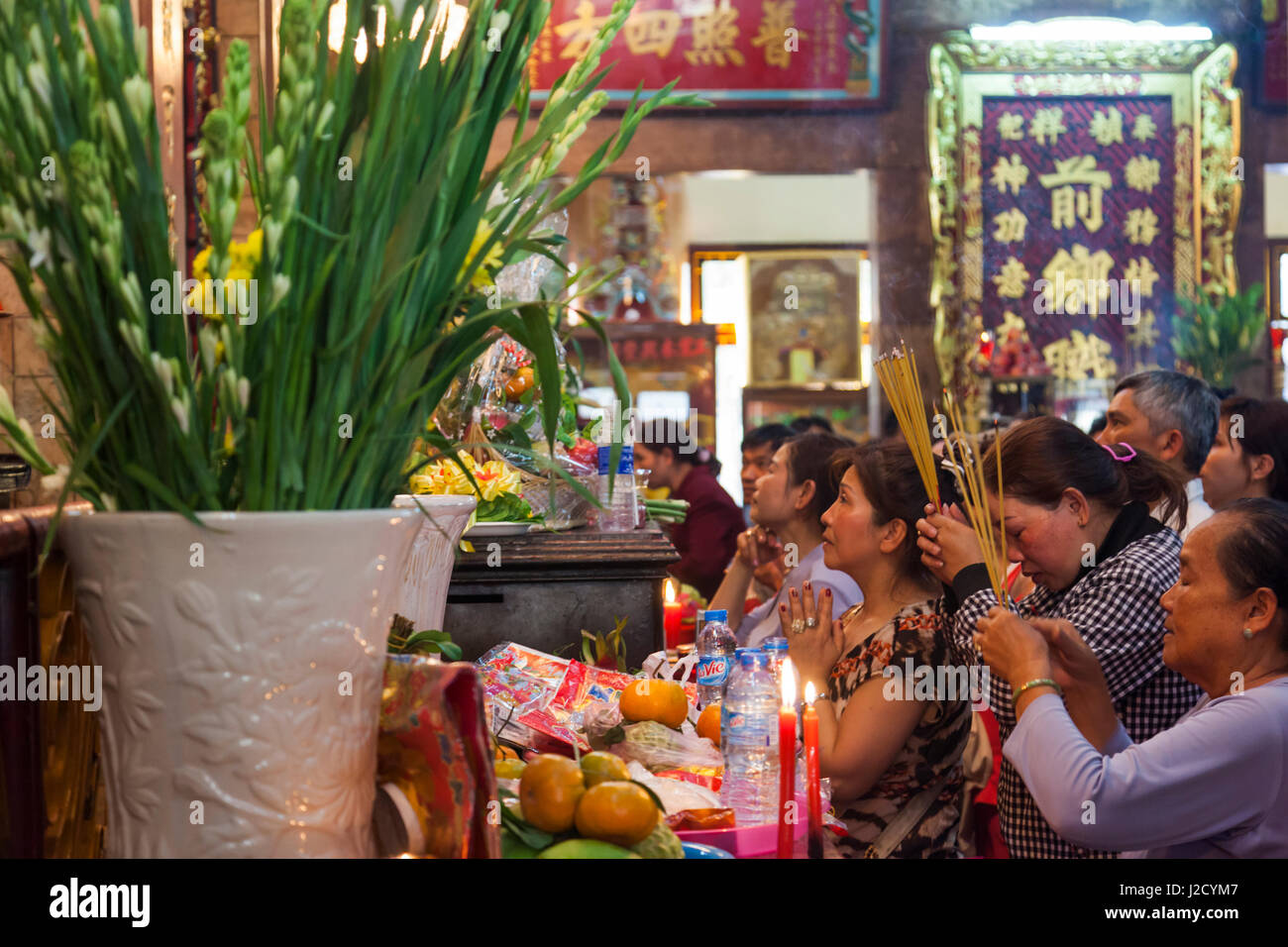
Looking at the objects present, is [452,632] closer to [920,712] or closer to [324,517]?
[920,712]

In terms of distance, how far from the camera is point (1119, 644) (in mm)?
1902

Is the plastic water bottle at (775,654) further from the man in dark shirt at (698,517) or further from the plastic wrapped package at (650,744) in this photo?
the man in dark shirt at (698,517)

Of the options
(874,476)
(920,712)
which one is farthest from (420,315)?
(874,476)

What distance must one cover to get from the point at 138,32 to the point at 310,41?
0.08 m

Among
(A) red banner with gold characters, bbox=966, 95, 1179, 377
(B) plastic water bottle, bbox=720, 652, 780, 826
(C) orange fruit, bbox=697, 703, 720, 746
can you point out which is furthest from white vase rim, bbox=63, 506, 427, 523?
(A) red banner with gold characters, bbox=966, 95, 1179, 377

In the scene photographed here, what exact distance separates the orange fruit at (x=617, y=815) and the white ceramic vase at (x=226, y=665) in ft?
0.70

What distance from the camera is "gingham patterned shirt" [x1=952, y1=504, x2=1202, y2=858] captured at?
1.90 metres

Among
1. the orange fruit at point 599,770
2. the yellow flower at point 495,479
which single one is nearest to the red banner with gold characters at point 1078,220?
the yellow flower at point 495,479

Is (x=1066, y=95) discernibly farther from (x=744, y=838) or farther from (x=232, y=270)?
(x=232, y=270)

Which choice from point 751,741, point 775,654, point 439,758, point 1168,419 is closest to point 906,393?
point 775,654

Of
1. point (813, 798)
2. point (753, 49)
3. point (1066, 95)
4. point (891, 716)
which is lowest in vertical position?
point (891, 716)

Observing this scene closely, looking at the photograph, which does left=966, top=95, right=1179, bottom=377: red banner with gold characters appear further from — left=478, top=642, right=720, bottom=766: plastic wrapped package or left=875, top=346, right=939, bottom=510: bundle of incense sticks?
left=478, top=642, right=720, bottom=766: plastic wrapped package

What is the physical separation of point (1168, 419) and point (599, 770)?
261 cm

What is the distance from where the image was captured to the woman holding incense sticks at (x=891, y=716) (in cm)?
195
